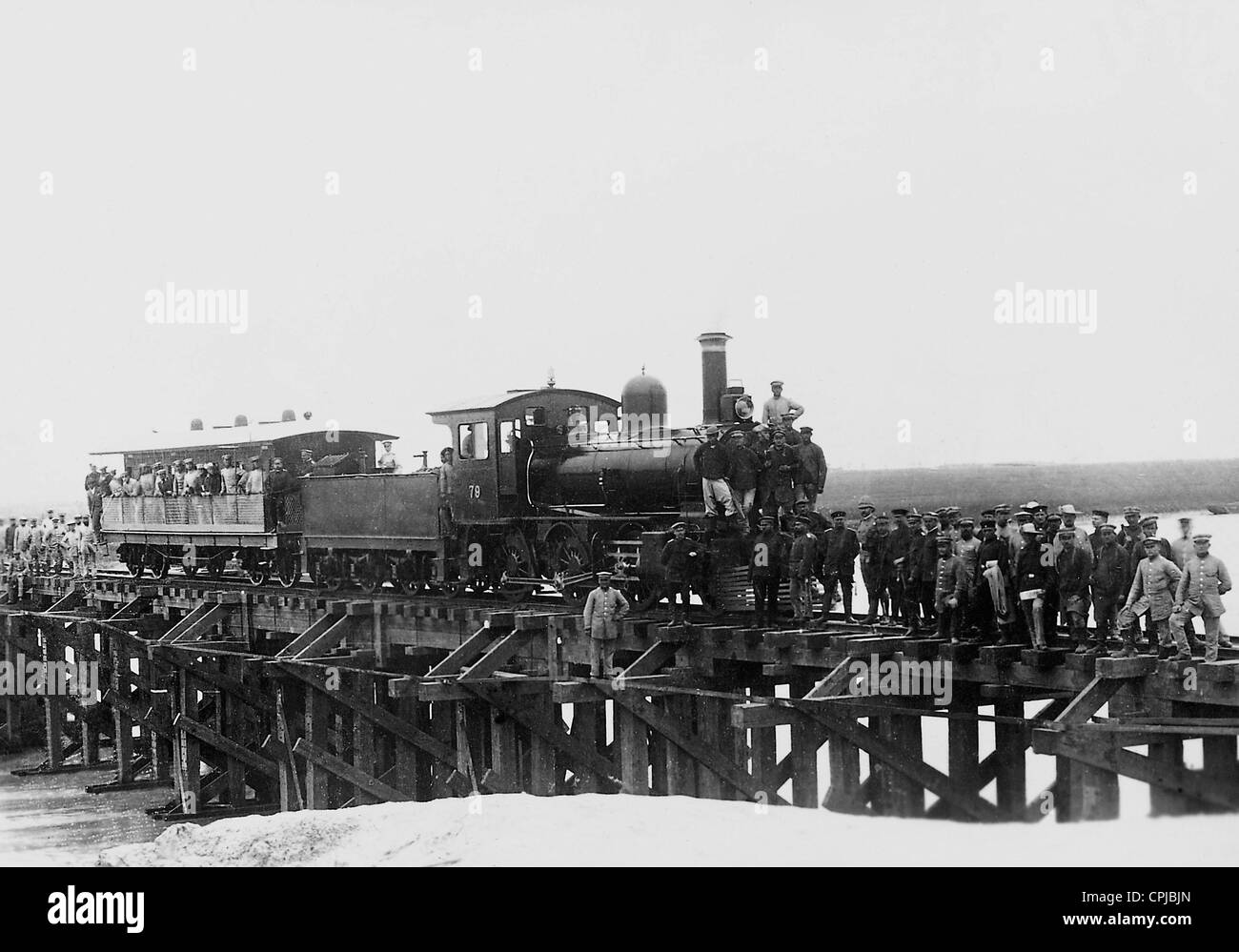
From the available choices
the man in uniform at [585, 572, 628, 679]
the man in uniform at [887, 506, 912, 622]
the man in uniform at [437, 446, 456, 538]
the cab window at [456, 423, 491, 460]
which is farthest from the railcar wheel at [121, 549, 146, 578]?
the man in uniform at [887, 506, 912, 622]

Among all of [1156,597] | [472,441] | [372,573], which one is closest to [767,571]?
[1156,597]

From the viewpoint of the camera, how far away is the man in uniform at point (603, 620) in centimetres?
1480

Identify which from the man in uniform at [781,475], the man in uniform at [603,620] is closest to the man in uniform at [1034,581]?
the man in uniform at [781,475]

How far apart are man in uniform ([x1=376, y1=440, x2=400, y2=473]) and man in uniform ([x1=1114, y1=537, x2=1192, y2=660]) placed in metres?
13.3

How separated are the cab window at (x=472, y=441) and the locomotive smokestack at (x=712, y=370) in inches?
150

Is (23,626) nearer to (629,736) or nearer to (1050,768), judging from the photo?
(629,736)

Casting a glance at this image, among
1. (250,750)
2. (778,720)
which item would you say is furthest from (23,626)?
(778,720)

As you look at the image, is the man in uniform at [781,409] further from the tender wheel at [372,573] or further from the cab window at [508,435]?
the tender wheel at [372,573]

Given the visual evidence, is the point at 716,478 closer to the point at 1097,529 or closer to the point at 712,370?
the point at 712,370

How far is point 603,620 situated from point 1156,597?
5.81 meters

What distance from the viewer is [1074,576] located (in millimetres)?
12031

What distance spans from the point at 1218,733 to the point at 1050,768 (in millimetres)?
32334

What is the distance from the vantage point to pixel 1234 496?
3981cm
